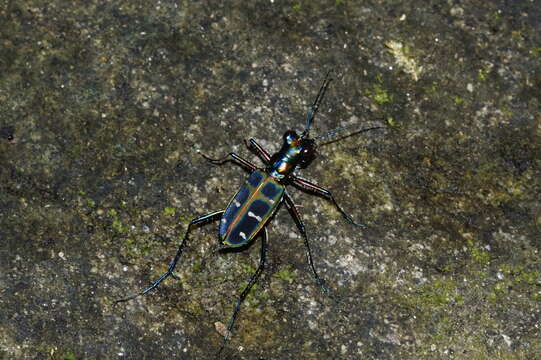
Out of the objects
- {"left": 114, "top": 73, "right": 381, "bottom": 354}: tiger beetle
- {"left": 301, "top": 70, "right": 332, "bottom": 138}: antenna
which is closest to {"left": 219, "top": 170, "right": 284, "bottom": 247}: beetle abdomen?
{"left": 114, "top": 73, "right": 381, "bottom": 354}: tiger beetle

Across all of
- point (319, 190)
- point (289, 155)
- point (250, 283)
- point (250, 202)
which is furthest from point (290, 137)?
point (250, 283)

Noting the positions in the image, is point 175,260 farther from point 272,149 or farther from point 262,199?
point 272,149

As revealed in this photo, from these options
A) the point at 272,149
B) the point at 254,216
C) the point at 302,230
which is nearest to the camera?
the point at 254,216

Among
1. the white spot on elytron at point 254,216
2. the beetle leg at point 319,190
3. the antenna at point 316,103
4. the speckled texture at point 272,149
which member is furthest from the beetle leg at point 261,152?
the white spot on elytron at point 254,216

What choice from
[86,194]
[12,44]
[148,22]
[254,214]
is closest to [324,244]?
[254,214]

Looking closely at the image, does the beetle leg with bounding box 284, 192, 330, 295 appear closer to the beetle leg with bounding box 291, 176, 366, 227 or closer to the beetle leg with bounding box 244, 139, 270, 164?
the beetle leg with bounding box 291, 176, 366, 227

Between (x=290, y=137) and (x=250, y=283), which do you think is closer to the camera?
(x=250, y=283)

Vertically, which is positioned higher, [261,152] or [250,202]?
[261,152]
